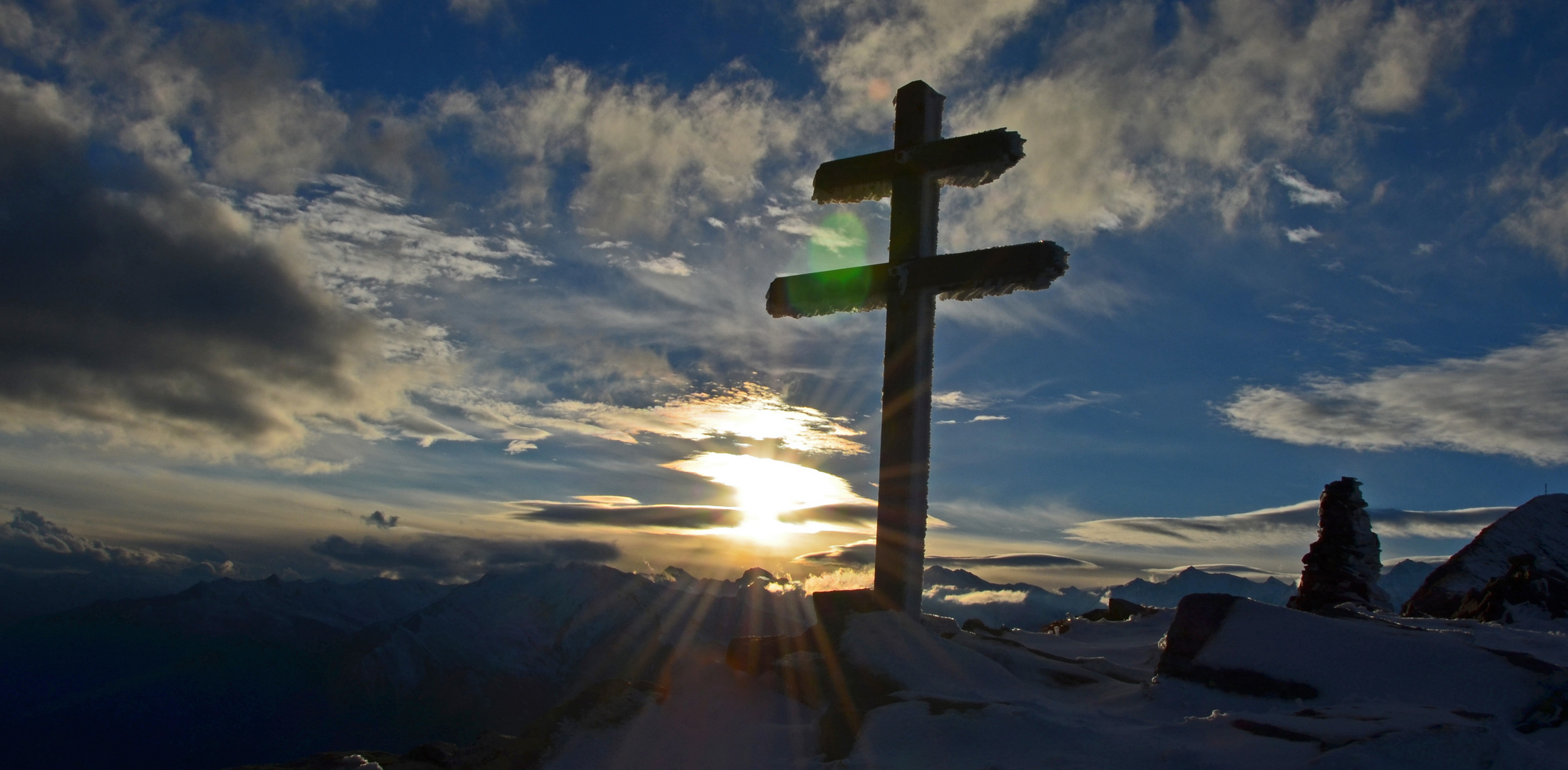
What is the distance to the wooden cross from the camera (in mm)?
10195

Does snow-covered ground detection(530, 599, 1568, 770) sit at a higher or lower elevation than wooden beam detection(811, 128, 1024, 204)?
lower

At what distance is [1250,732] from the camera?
6.32 metres

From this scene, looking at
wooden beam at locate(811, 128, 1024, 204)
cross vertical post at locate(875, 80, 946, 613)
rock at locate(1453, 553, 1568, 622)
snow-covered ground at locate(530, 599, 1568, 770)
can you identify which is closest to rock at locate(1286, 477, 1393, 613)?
rock at locate(1453, 553, 1568, 622)

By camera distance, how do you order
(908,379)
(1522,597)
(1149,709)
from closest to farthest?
(1149,709) < (908,379) < (1522,597)

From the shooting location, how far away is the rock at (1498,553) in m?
16.7

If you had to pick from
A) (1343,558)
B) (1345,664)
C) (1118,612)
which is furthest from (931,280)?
(1343,558)

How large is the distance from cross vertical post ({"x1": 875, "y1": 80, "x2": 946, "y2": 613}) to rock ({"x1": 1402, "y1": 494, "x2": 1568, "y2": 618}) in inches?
492

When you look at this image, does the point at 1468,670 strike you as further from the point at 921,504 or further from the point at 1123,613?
the point at 1123,613

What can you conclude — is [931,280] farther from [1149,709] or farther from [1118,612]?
[1118,612]

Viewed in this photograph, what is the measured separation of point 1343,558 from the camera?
17.6m

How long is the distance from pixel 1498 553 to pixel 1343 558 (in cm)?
301

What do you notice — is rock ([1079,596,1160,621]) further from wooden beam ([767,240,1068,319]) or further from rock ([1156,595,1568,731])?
wooden beam ([767,240,1068,319])

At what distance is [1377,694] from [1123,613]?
36.8 feet

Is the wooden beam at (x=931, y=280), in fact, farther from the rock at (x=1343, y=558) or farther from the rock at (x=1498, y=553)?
the rock at (x=1498, y=553)
